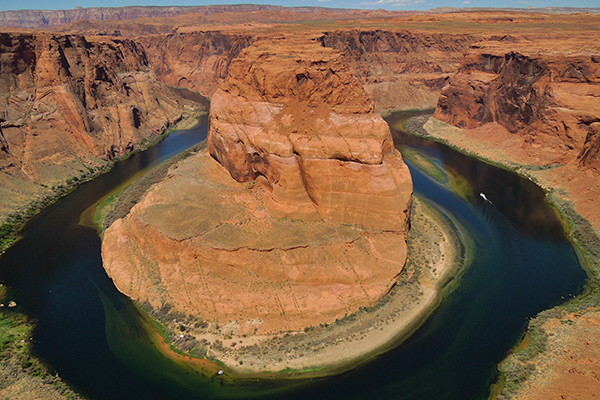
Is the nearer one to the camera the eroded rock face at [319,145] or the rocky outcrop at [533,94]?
the eroded rock face at [319,145]

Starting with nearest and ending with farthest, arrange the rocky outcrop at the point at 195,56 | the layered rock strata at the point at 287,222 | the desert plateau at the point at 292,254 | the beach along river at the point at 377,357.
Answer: the beach along river at the point at 377,357
the desert plateau at the point at 292,254
the layered rock strata at the point at 287,222
the rocky outcrop at the point at 195,56

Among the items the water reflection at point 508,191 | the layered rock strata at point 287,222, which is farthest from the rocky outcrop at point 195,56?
the layered rock strata at point 287,222

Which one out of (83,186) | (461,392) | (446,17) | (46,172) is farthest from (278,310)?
(446,17)

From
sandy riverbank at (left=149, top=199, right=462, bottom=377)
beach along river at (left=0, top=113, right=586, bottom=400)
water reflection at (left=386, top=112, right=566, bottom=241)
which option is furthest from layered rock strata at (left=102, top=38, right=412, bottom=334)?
water reflection at (left=386, top=112, right=566, bottom=241)

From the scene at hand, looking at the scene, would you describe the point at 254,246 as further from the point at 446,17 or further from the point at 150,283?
the point at 446,17

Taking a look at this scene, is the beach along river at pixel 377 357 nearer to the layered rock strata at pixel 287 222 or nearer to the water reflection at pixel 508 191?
the water reflection at pixel 508 191

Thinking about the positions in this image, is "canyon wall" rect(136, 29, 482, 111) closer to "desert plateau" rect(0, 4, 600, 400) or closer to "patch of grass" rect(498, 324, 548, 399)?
"desert plateau" rect(0, 4, 600, 400)
